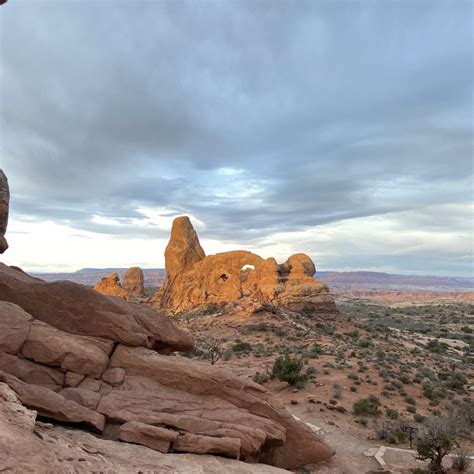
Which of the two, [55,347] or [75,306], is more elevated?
[75,306]

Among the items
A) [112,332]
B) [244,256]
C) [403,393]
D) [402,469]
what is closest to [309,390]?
[403,393]

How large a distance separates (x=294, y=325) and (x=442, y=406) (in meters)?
21.5

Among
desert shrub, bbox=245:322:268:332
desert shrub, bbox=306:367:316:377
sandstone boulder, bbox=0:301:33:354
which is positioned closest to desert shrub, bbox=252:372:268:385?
desert shrub, bbox=306:367:316:377

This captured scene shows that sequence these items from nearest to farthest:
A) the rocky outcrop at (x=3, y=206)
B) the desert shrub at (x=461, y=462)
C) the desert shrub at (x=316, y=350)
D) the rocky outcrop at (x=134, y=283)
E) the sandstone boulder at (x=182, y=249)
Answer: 1. the rocky outcrop at (x=3, y=206)
2. the desert shrub at (x=461, y=462)
3. the desert shrub at (x=316, y=350)
4. the sandstone boulder at (x=182, y=249)
5. the rocky outcrop at (x=134, y=283)

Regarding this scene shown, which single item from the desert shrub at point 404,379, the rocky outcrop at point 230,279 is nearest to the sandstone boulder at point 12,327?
the desert shrub at point 404,379

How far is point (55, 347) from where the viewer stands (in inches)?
418

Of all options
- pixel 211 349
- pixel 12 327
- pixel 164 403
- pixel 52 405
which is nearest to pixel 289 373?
pixel 211 349

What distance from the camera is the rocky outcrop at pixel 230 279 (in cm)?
4733

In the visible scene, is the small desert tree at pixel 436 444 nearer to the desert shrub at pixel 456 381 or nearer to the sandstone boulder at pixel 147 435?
the sandstone boulder at pixel 147 435

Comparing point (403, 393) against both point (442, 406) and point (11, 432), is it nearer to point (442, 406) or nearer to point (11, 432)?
point (442, 406)

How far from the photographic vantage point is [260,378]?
2278 centimetres

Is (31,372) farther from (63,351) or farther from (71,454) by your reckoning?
(71,454)

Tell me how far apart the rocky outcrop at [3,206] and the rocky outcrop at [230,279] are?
37.1 m

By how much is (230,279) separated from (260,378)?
30.7 meters
